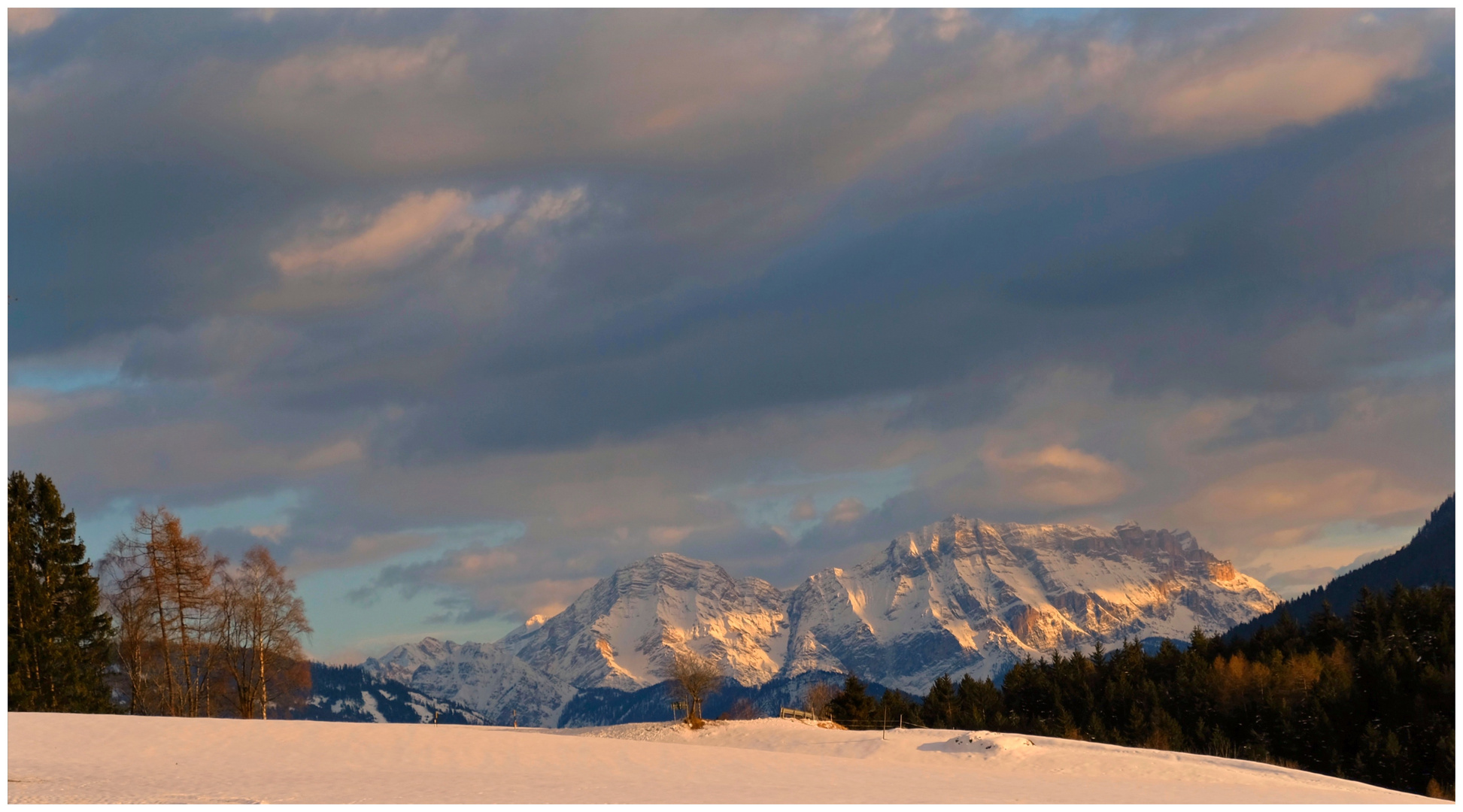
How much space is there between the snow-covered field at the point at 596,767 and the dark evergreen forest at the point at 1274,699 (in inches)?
1236

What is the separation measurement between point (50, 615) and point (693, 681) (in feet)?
131

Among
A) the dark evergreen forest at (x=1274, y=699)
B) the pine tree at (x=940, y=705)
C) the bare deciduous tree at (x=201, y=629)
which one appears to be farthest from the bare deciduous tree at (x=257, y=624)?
the pine tree at (x=940, y=705)

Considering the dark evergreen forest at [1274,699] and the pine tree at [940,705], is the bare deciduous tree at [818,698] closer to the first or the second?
the dark evergreen forest at [1274,699]

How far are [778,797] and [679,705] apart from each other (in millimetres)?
36153

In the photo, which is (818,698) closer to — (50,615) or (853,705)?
(853,705)

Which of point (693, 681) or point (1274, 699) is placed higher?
point (693, 681)

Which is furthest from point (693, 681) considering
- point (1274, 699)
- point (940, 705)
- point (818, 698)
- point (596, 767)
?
point (940, 705)

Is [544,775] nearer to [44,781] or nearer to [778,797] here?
[778,797]

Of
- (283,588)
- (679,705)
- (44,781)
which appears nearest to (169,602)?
(283,588)

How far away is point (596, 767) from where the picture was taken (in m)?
51.2

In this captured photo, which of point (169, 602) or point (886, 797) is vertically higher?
point (169, 602)

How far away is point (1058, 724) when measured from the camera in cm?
11900

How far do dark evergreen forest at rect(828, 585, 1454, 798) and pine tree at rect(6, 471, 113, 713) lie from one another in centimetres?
4869

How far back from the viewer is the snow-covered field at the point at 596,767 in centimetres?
4131
